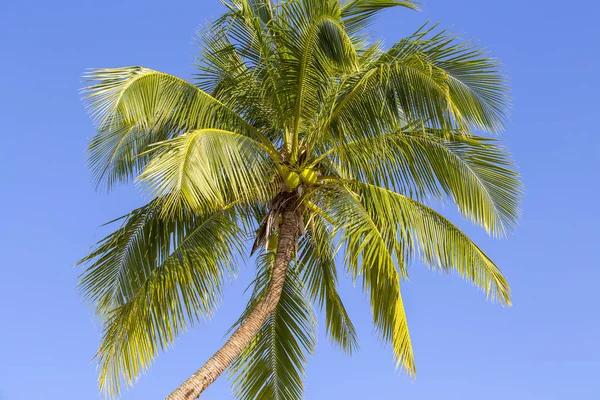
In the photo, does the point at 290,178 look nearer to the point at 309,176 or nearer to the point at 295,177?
the point at 295,177

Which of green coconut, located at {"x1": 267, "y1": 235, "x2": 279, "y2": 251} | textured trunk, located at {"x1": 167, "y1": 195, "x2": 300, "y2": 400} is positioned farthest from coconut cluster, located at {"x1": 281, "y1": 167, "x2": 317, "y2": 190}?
green coconut, located at {"x1": 267, "y1": 235, "x2": 279, "y2": 251}

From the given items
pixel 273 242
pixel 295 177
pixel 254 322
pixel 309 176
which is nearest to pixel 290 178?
pixel 295 177

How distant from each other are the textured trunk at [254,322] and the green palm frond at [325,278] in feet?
1.62

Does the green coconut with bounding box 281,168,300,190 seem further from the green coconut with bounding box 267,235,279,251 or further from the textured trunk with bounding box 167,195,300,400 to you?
the green coconut with bounding box 267,235,279,251

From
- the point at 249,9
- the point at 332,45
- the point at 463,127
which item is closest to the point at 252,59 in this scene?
the point at 249,9

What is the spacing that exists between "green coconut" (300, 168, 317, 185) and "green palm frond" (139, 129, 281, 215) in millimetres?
324

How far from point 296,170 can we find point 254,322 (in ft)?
5.98

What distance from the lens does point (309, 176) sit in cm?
1009

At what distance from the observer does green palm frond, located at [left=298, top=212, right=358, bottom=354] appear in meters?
11.1

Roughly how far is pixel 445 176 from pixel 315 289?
242 centimetres

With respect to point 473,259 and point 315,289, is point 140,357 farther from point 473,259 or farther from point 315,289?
point 473,259

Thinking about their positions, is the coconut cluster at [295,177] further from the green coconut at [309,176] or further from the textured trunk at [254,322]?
the textured trunk at [254,322]

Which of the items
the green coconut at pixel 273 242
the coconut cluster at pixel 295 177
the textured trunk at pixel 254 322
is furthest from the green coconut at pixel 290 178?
the green coconut at pixel 273 242

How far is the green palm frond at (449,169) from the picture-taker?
10.3 meters
